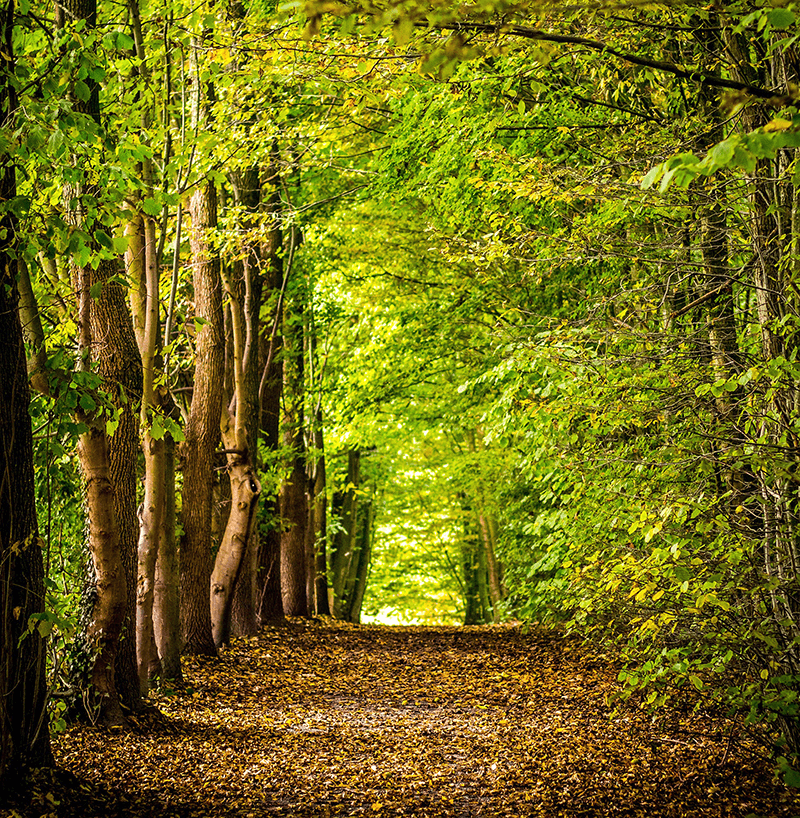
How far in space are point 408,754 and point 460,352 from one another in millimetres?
8090

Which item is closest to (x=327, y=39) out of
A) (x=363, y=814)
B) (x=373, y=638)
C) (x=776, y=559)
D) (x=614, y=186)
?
(x=614, y=186)

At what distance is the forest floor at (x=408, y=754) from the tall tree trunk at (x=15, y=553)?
0.34 meters

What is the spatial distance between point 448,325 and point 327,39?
21.6ft

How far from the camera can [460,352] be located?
1398 cm

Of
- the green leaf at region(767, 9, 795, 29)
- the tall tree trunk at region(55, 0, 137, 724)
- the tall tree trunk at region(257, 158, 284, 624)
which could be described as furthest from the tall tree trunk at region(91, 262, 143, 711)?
the tall tree trunk at region(257, 158, 284, 624)

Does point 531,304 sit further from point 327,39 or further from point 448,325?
point 327,39

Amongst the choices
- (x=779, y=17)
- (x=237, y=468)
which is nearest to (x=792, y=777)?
→ (x=779, y=17)

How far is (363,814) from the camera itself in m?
5.41

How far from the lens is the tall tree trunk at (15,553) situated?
15.6 ft

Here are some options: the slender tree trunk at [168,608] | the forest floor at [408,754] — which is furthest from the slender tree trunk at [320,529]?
the slender tree trunk at [168,608]

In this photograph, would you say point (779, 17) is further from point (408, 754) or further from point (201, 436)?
point (201, 436)

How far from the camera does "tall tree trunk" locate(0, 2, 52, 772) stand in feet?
15.6

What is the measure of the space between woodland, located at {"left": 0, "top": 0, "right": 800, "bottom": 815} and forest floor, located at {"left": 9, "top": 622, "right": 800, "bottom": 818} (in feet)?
0.19

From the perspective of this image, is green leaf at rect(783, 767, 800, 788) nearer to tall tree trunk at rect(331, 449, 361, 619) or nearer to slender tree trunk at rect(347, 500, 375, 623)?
tall tree trunk at rect(331, 449, 361, 619)
